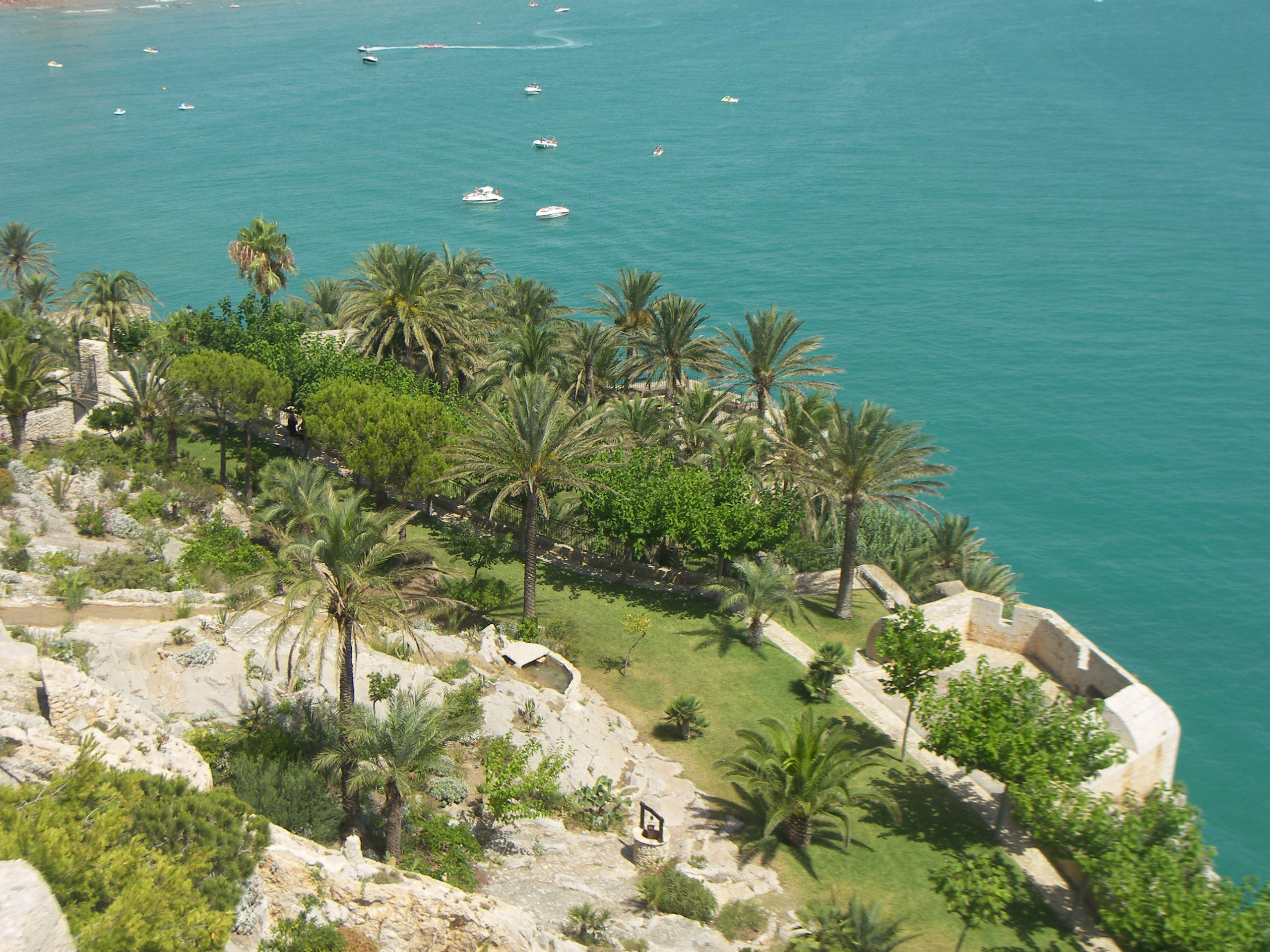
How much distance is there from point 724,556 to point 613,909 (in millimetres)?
17099

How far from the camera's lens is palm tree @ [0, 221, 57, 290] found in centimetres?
6925

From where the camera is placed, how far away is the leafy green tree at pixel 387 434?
37.6 metres

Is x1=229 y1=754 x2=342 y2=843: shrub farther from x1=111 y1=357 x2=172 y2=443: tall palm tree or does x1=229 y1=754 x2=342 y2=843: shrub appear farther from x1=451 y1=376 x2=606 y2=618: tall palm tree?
x1=111 y1=357 x2=172 y2=443: tall palm tree

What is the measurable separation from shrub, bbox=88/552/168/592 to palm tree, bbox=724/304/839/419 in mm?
25639

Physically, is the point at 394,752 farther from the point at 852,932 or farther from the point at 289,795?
the point at 852,932

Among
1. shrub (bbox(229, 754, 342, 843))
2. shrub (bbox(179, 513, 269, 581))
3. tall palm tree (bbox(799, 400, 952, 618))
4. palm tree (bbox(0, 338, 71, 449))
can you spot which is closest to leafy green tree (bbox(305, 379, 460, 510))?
shrub (bbox(179, 513, 269, 581))

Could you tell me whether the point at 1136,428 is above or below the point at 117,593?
below

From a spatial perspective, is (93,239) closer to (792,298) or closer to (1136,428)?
(792,298)

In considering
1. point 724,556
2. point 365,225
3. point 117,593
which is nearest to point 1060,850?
point 724,556

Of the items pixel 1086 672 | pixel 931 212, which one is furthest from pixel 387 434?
pixel 931 212

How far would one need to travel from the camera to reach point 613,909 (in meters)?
22.4

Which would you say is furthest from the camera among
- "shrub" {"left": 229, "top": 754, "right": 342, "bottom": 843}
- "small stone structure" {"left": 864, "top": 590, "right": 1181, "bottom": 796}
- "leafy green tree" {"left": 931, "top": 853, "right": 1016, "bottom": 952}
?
"small stone structure" {"left": 864, "top": 590, "right": 1181, "bottom": 796}

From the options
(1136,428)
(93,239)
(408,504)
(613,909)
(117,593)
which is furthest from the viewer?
(93,239)

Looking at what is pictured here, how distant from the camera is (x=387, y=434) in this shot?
37875mm
